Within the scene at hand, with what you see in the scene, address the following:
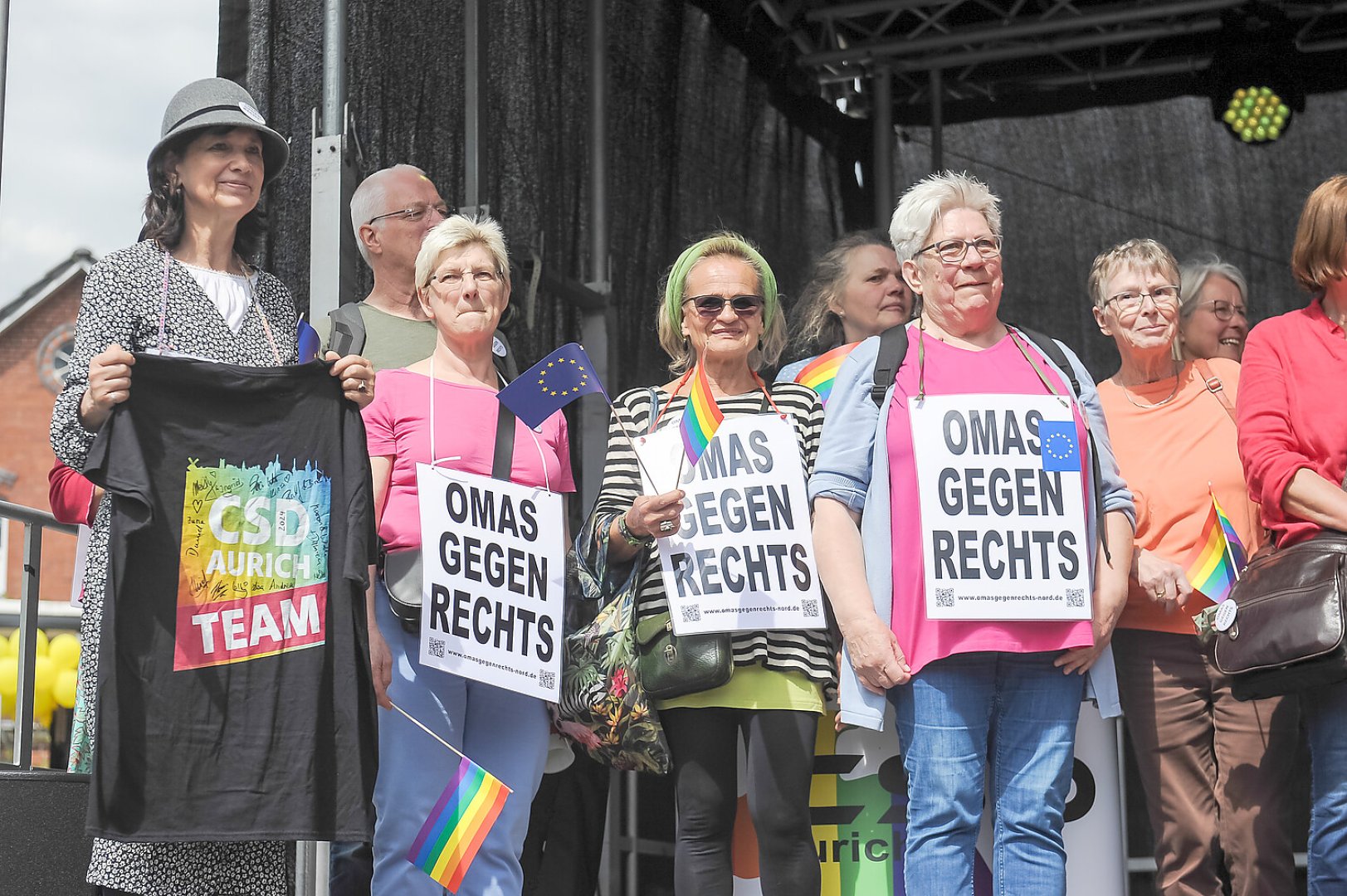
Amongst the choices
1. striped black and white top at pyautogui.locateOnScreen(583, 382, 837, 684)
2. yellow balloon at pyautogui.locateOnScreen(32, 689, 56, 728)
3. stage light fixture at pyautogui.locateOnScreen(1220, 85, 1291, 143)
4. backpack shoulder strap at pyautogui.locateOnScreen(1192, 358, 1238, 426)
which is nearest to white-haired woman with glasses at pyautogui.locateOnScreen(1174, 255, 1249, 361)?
backpack shoulder strap at pyautogui.locateOnScreen(1192, 358, 1238, 426)

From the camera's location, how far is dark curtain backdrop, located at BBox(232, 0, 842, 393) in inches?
175

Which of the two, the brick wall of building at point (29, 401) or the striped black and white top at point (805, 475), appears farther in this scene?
the brick wall of building at point (29, 401)

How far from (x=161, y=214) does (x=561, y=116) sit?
288cm

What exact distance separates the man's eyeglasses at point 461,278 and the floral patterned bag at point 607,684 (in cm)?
65

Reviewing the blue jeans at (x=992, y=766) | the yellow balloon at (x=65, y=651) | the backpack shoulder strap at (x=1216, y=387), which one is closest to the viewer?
the blue jeans at (x=992, y=766)

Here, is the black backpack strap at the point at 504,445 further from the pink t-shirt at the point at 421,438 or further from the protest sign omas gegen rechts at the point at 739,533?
the protest sign omas gegen rechts at the point at 739,533

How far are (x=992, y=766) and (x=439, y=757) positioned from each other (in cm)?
124

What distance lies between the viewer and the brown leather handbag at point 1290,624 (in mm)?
3191

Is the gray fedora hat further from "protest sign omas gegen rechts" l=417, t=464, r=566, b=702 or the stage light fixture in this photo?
the stage light fixture

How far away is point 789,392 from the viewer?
12.4ft

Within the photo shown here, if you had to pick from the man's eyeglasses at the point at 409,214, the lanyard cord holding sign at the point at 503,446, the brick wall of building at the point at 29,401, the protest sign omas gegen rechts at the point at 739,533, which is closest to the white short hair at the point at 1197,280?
the protest sign omas gegen rechts at the point at 739,533

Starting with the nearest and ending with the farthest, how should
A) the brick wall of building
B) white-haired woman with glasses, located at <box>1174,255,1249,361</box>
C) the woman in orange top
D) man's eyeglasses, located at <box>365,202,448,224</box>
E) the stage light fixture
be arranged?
the woman in orange top → man's eyeglasses, located at <box>365,202,448,224</box> → white-haired woman with glasses, located at <box>1174,255,1249,361</box> → the stage light fixture → the brick wall of building

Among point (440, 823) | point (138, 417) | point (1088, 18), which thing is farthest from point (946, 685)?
point (1088, 18)

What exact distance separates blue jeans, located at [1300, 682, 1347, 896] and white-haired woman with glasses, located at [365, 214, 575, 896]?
1.76 m
